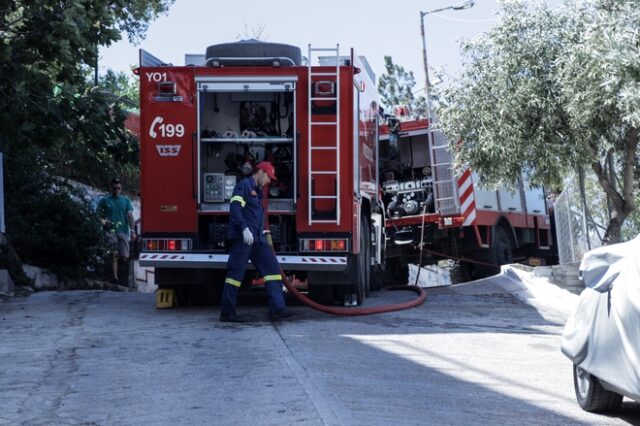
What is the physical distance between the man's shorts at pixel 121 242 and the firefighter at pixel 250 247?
6484 millimetres

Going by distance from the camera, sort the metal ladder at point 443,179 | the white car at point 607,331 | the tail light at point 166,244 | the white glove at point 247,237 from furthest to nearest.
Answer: the metal ladder at point 443,179
the tail light at point 166,244
the white glove at point 247,237
the white car at point 607,331

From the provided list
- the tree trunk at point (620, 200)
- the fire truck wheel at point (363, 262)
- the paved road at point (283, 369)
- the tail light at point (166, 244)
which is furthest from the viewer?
the tree trunk at point (620, 200)

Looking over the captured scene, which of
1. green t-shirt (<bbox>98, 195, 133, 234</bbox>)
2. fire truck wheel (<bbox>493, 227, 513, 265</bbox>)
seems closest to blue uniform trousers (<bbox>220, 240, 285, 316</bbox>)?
green t-shirt (<bbox>98, 195, 133, 234</bbox>)

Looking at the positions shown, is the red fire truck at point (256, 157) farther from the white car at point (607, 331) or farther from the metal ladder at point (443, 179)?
the white car at point (607, 331)

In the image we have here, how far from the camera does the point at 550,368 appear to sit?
8.91 meters

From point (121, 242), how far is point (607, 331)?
12.4 metres

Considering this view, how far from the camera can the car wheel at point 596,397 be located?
682 centimetres

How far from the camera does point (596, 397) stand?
6859mm

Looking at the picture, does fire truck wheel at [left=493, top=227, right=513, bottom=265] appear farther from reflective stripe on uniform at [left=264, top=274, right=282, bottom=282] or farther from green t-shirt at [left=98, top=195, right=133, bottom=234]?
reflective stripe on uniform at [left=264, top=274, right=282, bottom=282]

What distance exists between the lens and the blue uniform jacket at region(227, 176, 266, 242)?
11.3 meters

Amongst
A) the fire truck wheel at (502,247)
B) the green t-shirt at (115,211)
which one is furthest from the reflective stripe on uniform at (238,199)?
the fire truck wheel at (502,247)

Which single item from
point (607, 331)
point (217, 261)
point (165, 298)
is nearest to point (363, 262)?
point (217, 261)

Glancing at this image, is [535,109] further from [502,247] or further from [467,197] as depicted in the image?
[502,247]

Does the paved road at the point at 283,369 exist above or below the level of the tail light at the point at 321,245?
below
